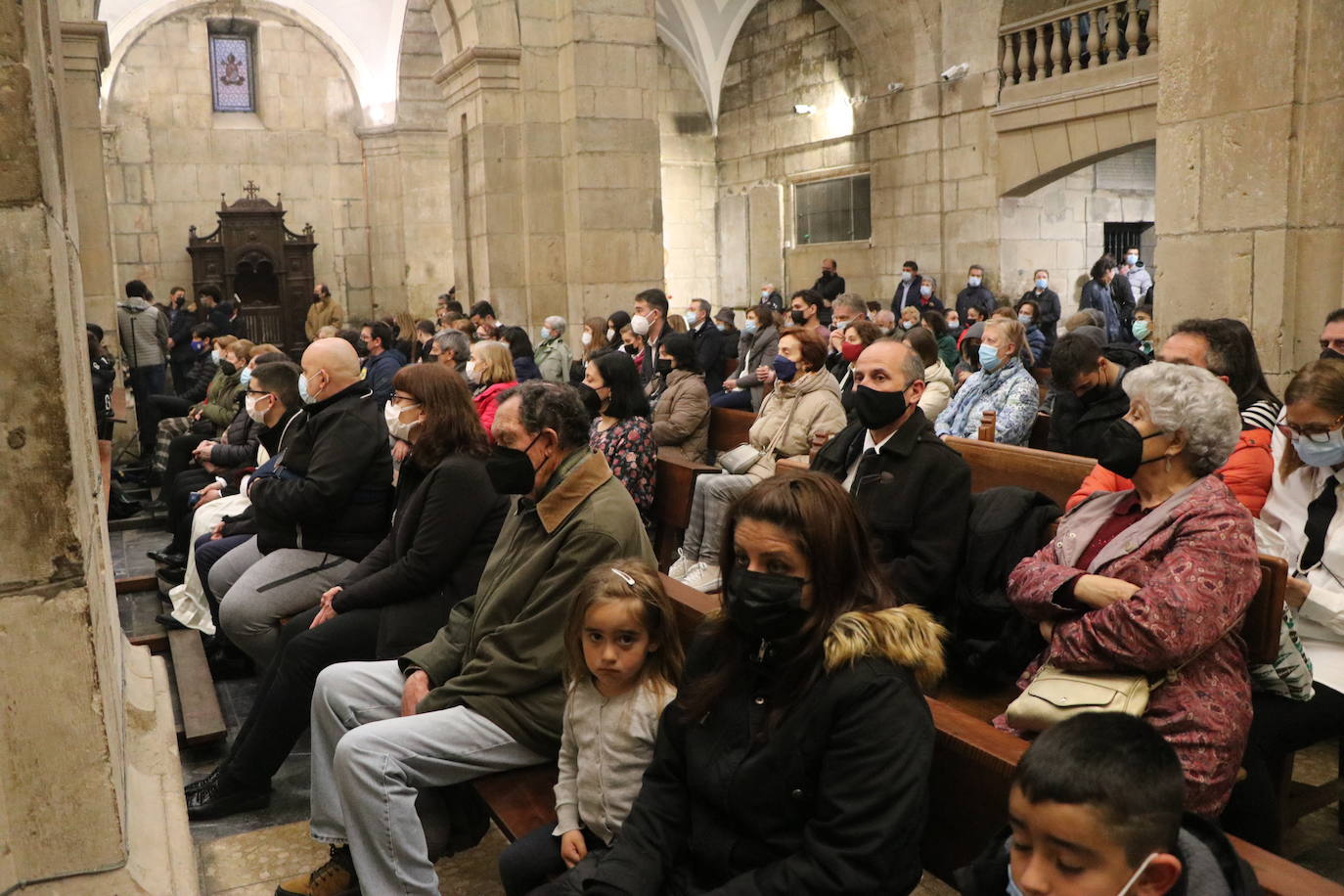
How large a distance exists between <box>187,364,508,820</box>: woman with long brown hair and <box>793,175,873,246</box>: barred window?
15.3 metres

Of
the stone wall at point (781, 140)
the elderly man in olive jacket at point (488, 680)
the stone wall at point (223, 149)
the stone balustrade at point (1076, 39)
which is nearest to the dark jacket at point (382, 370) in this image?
the elderly man in olive jacket at point (488, 680)

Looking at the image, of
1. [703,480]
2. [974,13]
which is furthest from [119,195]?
[703,480]

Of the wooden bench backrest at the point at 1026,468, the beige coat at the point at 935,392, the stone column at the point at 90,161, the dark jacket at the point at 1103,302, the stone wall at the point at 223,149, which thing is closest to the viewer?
the wooden bench backrest at the point at 1026,468

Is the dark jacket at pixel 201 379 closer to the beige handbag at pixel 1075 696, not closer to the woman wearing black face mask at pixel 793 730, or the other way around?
the woman wearing black face mask at pixel 793 730

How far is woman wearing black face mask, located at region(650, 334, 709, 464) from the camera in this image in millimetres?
6398

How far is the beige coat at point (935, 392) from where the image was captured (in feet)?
20.1

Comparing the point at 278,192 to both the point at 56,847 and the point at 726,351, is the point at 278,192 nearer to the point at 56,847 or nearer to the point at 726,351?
the point at 726,351

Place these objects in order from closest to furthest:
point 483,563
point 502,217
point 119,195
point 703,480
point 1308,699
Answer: point 1308,699 → point 483,563 → point 703,480 → point 502,217 → point 119,195

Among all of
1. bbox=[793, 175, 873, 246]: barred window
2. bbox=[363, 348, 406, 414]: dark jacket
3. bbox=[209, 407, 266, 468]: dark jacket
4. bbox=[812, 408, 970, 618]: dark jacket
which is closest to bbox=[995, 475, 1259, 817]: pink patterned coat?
bbox=[812, 408, 970, 618]: dark jacket

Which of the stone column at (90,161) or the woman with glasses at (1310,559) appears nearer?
the woman with glasses at (1310,559)

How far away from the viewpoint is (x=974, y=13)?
1572cm

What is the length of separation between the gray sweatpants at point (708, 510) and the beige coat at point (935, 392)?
119 cm

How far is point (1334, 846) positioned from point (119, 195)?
67.1 feet

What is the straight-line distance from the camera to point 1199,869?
1638 millimetres
